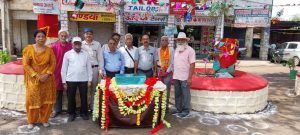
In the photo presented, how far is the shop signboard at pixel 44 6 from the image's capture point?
5703 millimetres

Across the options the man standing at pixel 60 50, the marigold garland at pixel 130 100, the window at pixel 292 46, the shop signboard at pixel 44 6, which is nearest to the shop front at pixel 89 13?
the shop signboard at pixel 44 6

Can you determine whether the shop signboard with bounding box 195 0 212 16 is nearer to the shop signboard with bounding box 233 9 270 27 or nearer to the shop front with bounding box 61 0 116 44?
the shop signboard with bounding box 233 9 270 27

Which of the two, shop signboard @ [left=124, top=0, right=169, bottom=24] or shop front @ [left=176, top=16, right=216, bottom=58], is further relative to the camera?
shop front @ [left=176, top=16, right=216, bottom=58]

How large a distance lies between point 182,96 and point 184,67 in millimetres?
673

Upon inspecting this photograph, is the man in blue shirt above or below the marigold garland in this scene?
above

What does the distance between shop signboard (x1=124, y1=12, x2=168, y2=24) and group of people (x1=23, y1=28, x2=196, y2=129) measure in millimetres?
11592

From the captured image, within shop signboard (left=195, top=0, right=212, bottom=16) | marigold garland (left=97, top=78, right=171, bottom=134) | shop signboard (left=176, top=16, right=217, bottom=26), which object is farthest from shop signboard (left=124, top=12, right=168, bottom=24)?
marigold garland (left=97, top=78, right=171, bottom=134)

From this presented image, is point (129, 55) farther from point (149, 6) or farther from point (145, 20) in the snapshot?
point (145, 20)

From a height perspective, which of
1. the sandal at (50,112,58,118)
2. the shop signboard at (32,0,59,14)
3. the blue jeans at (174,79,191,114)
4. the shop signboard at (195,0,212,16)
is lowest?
the sandal at (50,112,58,118)

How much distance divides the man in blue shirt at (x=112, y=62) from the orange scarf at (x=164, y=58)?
2.55ft

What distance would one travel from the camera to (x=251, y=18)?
17.9m

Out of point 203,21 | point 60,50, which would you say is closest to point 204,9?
point 203,21

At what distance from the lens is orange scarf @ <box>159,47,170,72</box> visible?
5.52m

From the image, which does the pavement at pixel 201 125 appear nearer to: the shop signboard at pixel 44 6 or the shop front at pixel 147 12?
the shop signboard at pixel 44 6
